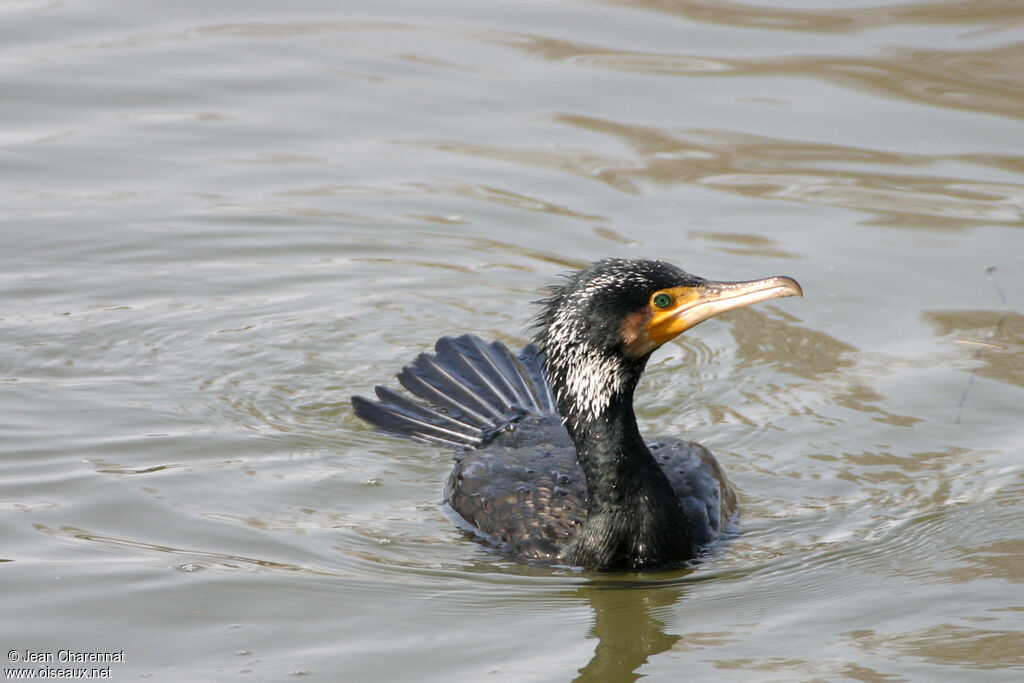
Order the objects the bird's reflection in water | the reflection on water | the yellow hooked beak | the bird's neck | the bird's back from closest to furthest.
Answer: the bird's reflection in water
the yellow hooked beak
the bird's neck
the bird's back
the reflection on water

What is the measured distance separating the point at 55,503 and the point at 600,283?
2.42m

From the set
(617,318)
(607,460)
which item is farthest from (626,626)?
(617,318)

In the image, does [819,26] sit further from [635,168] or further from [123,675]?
[123,675]

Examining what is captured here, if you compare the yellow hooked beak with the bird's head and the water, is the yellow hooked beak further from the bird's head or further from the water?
the water

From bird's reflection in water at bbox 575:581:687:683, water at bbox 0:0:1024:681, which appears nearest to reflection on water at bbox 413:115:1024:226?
water at bbox 0:0:1024:681

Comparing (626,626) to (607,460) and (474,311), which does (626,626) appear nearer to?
(607,460)

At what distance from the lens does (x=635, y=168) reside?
1016cm

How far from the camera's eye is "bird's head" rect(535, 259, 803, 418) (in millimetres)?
5457

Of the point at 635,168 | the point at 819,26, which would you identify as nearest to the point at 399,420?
the point at 635,168

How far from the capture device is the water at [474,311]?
516cm

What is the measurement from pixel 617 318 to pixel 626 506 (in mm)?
743

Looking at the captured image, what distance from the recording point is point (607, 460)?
222 inches

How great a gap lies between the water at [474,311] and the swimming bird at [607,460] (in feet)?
0.60

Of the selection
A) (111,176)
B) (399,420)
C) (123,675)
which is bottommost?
(123,675)
